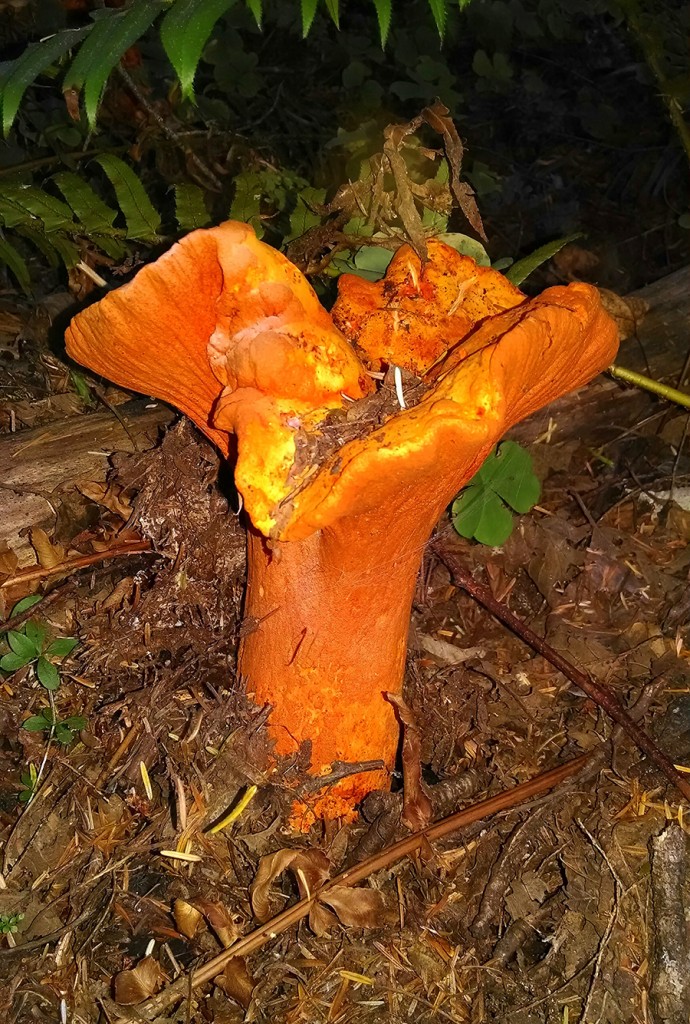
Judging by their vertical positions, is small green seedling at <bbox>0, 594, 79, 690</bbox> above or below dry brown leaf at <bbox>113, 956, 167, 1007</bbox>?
above

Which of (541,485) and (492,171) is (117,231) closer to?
(541,485)

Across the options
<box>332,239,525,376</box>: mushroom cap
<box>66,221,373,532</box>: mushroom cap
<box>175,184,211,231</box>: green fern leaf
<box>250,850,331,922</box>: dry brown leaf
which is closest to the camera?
<box>66,221,373,532</box>: mushroom cap

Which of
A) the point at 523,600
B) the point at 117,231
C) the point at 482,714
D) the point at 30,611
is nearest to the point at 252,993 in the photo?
the point at 482,714

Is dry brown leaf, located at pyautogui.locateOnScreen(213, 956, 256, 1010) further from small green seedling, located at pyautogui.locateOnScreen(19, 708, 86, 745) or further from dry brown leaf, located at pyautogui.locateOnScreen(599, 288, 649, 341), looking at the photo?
dry brown leaf, located at pyautogui.locateOnScreen(599, 288, 649, 341)

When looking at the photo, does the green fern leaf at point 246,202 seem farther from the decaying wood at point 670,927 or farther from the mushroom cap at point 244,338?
the decaying wood at point 670,927

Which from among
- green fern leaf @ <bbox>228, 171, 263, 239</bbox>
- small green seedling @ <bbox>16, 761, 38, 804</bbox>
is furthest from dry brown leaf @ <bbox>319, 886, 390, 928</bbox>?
green fern leaf @ <bbox>228, 171, 263, 239</bbox>

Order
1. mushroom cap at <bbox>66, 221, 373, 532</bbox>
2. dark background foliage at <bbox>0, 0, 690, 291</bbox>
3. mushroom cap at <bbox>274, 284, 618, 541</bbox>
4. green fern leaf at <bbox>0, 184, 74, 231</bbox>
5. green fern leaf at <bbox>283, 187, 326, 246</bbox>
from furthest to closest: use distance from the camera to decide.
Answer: dark background foliage at <bbox>0, 0, 690, 291</bbox>
green fern leaf at <bbox>0, 184, 74, 231</bbox>
green fern leaf at <bbox>283, 187, 326, 246</bbox>
mushroom cap at <bbox>66, 221, 373, 532</bbox>
mushroom cap at <bbox>274, 284, 618, 541</bbox>
